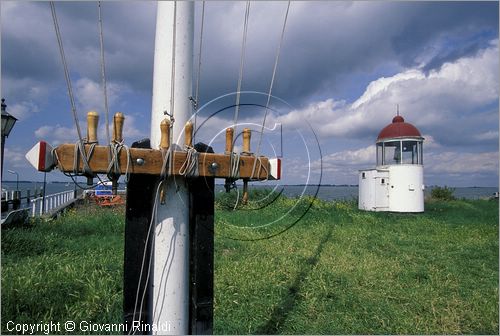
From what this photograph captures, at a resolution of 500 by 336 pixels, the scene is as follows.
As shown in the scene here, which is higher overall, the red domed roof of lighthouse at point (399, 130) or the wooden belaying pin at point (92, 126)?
the red domed roof of lighthouse at point (399, 130)

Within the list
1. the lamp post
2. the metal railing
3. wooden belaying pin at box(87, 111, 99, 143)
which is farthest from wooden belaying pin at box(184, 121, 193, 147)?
the metal railing

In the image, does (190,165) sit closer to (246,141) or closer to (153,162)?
(153,162)

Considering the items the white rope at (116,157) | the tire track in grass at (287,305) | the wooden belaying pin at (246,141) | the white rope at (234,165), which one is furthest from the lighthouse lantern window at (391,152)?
the white rope at (116,157)

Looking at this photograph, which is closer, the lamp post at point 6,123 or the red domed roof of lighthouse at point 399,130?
the lamp post at point 6,123

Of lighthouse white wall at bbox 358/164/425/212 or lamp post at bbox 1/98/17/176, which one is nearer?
lamp post at bbox 1/98/17/176

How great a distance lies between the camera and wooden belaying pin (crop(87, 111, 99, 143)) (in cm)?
170

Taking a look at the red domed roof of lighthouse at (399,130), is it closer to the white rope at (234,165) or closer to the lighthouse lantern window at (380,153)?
the lighthouse lantern window at (380,153)

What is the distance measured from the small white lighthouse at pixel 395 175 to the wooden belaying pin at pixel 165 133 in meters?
16.0

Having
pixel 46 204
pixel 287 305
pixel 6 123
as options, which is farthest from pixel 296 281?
pixel 46 204

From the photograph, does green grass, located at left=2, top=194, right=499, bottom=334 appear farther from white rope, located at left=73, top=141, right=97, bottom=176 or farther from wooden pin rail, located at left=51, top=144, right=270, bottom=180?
white rope, located at left=73, top=141, right=97, bottom=176

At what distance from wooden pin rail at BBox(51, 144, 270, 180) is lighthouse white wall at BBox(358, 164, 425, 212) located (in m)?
15.6

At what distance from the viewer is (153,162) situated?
5.69ft

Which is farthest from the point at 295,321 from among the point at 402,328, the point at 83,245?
the point at 83,245

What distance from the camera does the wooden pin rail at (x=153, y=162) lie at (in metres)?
1.64
